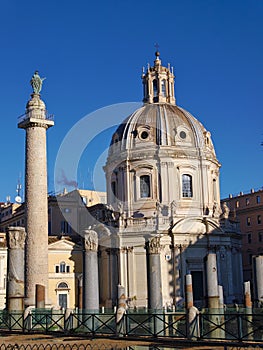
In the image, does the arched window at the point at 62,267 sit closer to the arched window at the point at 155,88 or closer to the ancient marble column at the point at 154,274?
the arched window at the point at 155,88

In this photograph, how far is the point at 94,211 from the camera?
2790 inches

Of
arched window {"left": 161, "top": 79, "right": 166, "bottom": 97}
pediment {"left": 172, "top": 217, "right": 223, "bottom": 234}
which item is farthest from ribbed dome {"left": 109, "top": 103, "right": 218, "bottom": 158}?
pediment {"left": 172, "top": 217, "right": 223, "bottom": 234}

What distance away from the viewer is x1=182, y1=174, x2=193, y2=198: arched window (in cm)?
6241

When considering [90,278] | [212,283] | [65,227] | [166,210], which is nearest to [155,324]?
[90,278]

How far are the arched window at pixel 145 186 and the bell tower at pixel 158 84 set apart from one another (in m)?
9.69

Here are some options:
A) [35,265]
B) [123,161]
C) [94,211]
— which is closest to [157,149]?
[123,161]

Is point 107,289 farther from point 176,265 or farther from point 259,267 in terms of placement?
point 259,267

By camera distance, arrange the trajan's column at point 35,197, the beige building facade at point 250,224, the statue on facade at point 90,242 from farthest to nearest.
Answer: the beige building facade at point 250,224, the trajan's column at point 35,197, the statue on facade at point 90,242

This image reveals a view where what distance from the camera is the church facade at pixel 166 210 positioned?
5778cm

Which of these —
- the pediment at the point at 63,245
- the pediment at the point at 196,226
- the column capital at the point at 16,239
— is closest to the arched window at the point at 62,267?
the pediment at the point at 63,245

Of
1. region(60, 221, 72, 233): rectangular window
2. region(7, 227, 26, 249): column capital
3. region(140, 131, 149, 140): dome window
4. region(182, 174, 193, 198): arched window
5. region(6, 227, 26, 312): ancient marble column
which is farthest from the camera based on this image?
region(60, 221, 72, 233): rectangular window

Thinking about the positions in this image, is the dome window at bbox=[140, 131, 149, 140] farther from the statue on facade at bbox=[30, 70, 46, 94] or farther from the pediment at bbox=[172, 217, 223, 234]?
the statue on facade at bbox=[30, 70, 46, 94]

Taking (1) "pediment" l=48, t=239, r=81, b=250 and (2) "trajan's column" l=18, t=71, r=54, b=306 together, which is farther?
(1) "pediment" l=48, t=239, r=81, b=250

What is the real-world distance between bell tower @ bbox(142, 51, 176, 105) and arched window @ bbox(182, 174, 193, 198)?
9658mm
